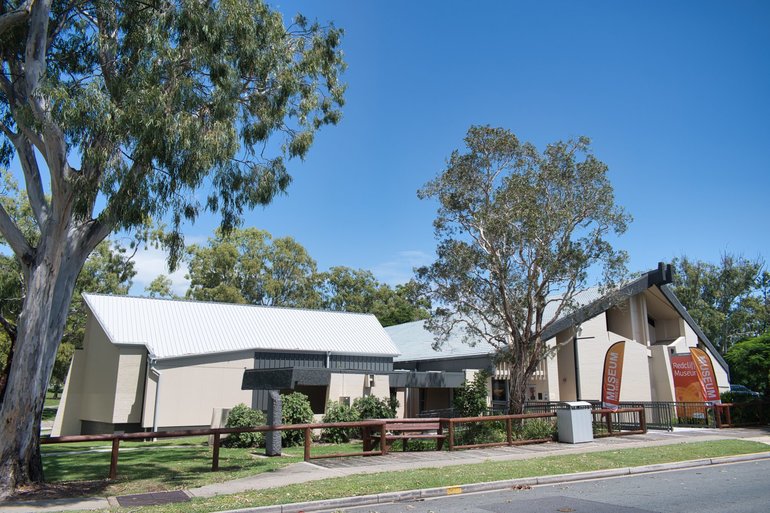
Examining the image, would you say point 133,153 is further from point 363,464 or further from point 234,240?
point 234,240

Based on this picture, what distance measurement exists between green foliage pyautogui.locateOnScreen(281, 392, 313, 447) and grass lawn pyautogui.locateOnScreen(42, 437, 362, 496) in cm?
72

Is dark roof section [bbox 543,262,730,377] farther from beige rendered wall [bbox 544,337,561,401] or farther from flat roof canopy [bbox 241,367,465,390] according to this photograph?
flat roof canopy [bbox 241,367,465,390]

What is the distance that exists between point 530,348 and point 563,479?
9505 millimetres

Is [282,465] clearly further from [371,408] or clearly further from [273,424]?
[371,408]

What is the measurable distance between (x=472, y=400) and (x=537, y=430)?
280 cm

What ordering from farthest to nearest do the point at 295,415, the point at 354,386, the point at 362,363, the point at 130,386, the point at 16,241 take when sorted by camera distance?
the point at 362,363
the point at 354,386
the point at 130,386
the point at 295,415
the point at 16,241

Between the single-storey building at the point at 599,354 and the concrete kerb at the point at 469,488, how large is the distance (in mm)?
9996

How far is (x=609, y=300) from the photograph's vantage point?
22391 millimetres

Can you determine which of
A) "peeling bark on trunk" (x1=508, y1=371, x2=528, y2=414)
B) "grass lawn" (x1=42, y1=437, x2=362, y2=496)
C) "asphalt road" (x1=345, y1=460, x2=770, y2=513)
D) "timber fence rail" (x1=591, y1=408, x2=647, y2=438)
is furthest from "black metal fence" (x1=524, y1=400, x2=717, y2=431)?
"asphalt road" (x1=345, y1=460, x2=770, y2=513)

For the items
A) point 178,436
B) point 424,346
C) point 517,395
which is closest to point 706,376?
point 517,395

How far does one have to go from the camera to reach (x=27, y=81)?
37.7 feet

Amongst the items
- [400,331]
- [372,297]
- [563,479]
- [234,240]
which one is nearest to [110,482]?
[563,479]

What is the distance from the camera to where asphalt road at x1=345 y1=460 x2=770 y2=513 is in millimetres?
9086

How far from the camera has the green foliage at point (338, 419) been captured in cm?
2089
